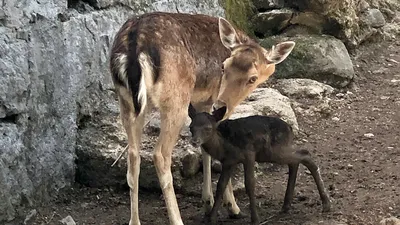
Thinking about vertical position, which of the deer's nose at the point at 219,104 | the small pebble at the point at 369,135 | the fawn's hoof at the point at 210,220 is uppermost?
the deer's nose at the point at 219,104

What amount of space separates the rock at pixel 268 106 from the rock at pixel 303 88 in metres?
0.73

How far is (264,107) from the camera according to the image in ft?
25.2

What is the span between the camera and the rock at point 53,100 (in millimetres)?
5871

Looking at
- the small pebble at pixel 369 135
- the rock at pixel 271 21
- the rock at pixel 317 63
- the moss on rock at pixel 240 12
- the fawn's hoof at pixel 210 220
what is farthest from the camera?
the rock at pixel 271 21

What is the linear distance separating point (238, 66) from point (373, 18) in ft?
19.4

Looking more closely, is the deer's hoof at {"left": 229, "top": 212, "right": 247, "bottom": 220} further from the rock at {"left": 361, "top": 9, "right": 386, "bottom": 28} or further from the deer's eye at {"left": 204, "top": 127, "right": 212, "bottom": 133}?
the rock at {"left": 361, "top": 9, "right": 386, "bottom": 28}

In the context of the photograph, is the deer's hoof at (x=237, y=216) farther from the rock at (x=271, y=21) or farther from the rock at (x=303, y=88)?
the rock at (x=271, y=21)

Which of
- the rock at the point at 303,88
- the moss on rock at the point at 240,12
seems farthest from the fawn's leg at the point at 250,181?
the moss on rock at the point at 240,12

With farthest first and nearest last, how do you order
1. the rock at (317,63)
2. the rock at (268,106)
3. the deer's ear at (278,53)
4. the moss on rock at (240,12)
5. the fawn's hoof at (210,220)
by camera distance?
the moss on rock at (240,12) → the rock at (317,63) → the rock at (268,106) → the deer's ear at (278,53) → the fawn's hoof at (210,220)

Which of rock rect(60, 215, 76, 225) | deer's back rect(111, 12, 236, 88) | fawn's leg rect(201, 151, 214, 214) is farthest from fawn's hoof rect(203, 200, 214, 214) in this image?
rock rect(60, 215, 76, 225)

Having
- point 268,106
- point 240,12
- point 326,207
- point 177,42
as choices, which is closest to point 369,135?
point 268,106

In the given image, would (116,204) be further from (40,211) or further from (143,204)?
(40,211)

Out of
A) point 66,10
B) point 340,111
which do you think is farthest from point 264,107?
point 66,10

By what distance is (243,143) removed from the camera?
575 cm
